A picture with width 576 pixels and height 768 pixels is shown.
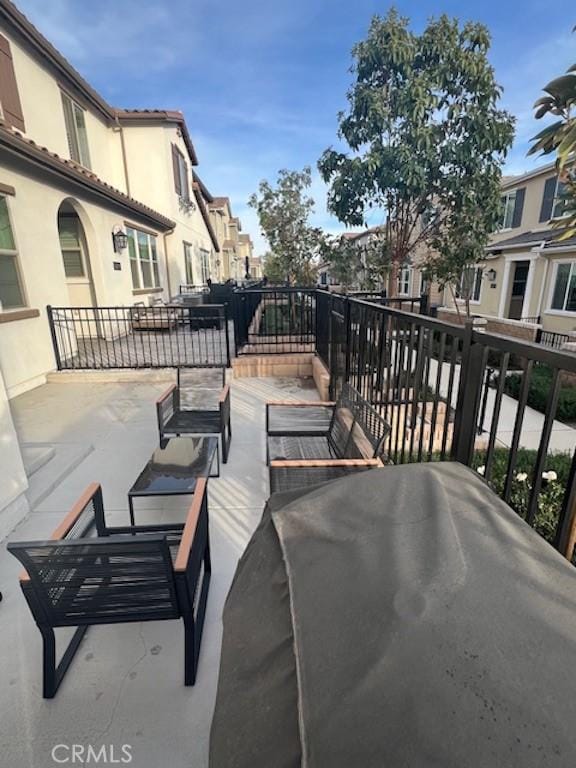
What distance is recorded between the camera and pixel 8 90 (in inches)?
279

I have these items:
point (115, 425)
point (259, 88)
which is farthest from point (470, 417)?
point (259, 88)

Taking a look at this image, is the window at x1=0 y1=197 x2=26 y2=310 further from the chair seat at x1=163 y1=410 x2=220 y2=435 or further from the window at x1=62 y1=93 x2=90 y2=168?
the window at x1=62 y1=93 x2=90 y2=168

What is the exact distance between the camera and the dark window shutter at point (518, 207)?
663 inches

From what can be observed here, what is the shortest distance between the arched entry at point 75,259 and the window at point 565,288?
15.5 meters

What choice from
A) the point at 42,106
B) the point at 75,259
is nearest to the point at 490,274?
the point at 75,259

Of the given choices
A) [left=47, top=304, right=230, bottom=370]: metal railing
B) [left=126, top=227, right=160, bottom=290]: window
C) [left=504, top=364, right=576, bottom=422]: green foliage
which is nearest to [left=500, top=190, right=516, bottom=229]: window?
[left=504, top=364, right=576, bottom=422]: green foliage

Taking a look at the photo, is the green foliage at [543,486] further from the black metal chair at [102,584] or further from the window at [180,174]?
the window at [180,174]

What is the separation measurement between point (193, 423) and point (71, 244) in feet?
24.1

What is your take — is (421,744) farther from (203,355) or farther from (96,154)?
(96,154)

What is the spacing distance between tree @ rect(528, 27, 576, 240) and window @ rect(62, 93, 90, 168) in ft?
33.2

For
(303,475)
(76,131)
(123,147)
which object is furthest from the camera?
(123,147)

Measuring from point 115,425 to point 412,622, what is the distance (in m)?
5.03

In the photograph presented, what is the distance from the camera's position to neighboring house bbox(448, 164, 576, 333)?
1376 cm

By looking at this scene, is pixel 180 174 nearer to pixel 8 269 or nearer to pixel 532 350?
pixel 8 269
